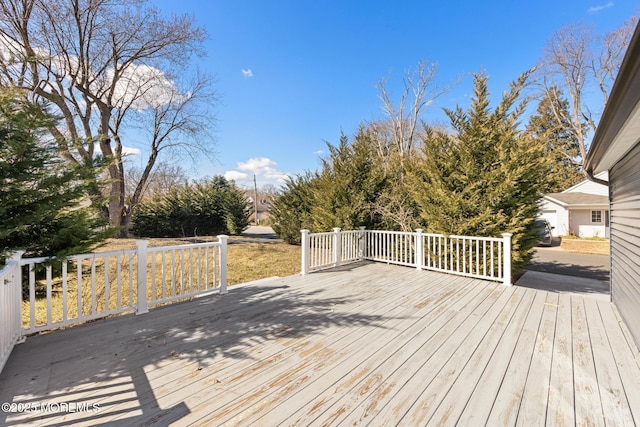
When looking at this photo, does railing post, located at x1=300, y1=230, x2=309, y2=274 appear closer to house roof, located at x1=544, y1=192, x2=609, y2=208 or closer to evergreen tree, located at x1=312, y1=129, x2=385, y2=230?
evergreen tree, located at x1=312, y1=129, x2=385, y2=230

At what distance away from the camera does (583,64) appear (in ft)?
41.4

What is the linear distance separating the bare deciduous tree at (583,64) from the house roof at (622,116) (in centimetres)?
1251

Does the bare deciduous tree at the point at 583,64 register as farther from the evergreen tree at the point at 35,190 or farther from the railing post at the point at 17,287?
the railing post at the point at 17,287

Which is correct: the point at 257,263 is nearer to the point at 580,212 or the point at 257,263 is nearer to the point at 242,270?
the point at 242,270

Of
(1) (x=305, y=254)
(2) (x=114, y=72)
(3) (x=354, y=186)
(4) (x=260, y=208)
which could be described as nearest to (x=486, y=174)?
(3) (x=354, y=186)

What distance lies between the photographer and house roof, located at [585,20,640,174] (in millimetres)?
1395

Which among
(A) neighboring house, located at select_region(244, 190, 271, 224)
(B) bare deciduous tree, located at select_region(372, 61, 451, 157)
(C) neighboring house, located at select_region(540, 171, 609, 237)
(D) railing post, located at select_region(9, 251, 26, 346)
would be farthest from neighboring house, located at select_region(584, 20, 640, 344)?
(C) neighboring house, located at select_region(540, 171, 609, 237)

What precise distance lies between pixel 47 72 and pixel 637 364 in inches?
579

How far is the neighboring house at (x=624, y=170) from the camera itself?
5.09ft

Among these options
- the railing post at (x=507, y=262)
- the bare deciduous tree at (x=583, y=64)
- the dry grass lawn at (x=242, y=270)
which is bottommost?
the dry grass lawn at (x=242, y=270)

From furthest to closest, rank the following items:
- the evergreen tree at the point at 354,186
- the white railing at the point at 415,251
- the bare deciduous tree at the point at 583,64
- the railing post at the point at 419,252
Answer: the bare deciduous tree at the point at 583,64 < the evergreen tree at the point at 354,186 < the railing post at the point at 419,252 < the white railing at the point at 415,251

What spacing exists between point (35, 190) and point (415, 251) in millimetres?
6294

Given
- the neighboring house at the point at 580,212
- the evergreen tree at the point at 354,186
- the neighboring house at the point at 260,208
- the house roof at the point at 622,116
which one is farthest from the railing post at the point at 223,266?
the neighboring house at the point at 580,212

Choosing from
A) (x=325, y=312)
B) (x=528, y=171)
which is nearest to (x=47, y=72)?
(x=325, y=312)
